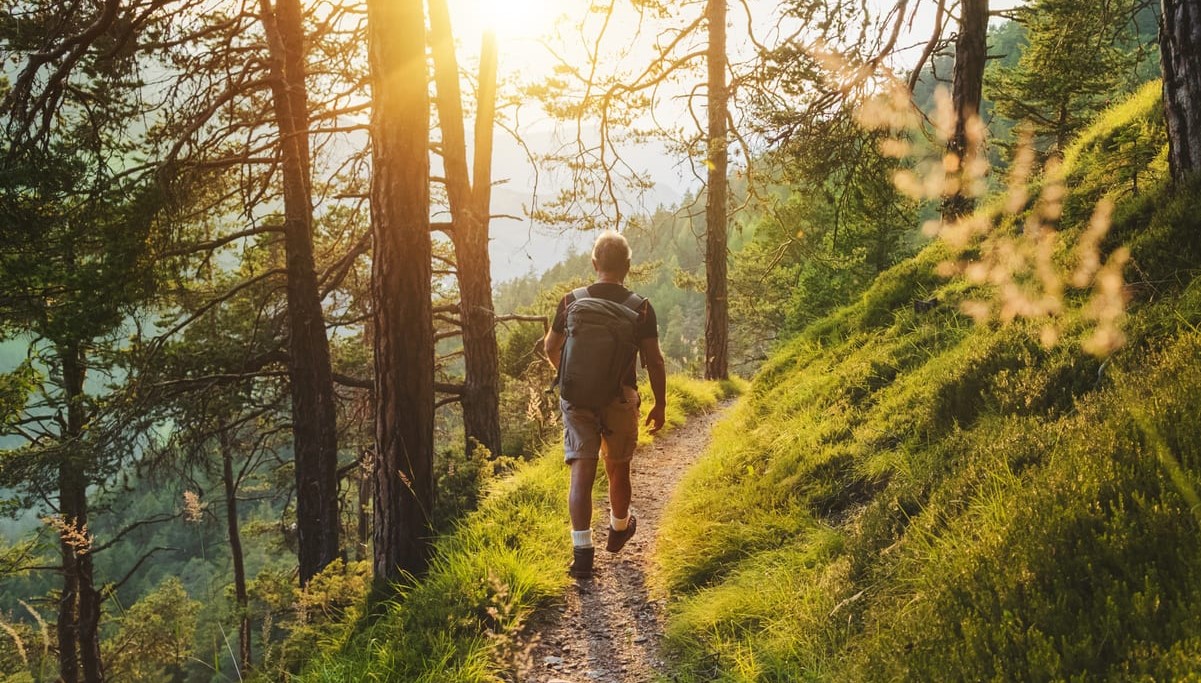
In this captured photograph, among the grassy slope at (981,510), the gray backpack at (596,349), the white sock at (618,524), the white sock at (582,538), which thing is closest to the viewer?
the grassy slope at (981,510)

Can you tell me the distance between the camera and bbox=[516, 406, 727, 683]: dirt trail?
119 inches

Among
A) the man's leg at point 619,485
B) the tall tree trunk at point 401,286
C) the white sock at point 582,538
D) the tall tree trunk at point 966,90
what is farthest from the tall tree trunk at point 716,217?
the white sock at point 582,538

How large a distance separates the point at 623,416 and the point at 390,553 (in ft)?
6.46

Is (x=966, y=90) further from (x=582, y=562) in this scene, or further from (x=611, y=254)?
(x=582, y=562)

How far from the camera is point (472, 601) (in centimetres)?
346

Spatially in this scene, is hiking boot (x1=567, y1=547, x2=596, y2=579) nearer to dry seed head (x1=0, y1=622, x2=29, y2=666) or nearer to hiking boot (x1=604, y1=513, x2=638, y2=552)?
hiking boot (x1=604, y1=513, x2=638, y2=552)

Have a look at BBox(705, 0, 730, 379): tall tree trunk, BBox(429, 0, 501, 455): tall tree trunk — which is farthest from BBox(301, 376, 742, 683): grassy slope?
BBox(705, 0, 730, 379): tall tree trunk

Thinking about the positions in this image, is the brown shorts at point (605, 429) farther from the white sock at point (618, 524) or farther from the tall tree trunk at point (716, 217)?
the tall tree trunk at point (716, 217)

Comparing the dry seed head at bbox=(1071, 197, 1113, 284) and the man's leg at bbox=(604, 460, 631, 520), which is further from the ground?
the dry seed head at bbox=(1071, 197, 1113, 284)

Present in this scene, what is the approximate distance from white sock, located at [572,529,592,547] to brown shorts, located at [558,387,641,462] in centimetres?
50

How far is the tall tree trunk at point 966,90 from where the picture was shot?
23.4ft

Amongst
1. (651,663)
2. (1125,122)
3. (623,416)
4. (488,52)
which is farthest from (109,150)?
(1125,122)

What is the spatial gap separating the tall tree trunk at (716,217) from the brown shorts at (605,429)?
7.56 m

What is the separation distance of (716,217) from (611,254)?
8.35m
